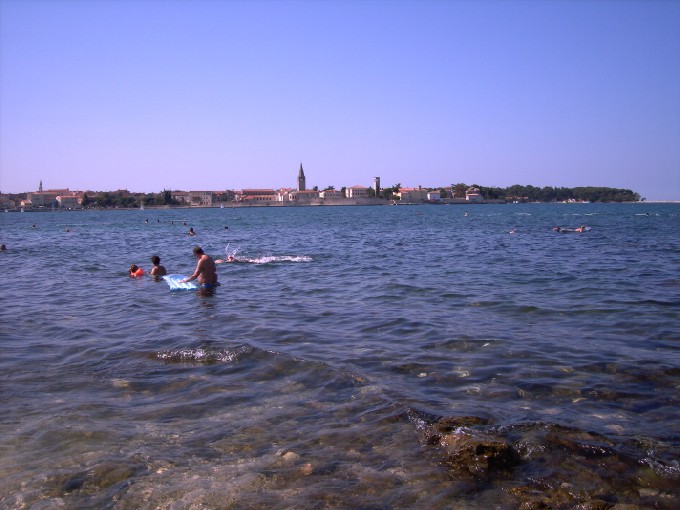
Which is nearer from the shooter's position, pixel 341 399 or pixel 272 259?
pixel 341 399

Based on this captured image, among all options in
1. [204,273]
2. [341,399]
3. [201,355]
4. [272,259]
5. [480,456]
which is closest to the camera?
[480,456]

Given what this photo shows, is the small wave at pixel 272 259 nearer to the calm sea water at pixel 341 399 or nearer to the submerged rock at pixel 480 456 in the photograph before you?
the calm sea water at pixel 341 399

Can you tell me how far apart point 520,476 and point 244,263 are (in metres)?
19.4

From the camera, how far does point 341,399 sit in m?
6.91

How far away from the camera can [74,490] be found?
4777 millimetres

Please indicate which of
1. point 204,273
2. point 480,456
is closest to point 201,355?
point 480,456

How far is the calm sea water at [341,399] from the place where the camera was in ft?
15.8

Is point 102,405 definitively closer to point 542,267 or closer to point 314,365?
point 314,365

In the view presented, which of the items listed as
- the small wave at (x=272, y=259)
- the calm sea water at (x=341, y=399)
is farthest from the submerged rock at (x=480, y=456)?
the small wave at (x=272, y=259)

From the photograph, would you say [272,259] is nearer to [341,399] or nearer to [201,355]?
[201,355]

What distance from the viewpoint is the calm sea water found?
481 centimetres

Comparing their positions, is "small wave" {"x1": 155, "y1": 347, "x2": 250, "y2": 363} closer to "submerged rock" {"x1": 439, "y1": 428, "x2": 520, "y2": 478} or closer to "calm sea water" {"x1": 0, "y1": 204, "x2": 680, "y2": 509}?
"calm sea water" {"x1": 0, "y1": 204, "x2": 680, "y2": 509}

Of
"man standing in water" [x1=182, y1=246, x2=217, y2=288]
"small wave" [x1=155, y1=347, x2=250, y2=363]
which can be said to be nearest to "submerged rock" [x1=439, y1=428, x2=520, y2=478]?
"small wave" [x1=155, y1=347, x2=250, y2=363]

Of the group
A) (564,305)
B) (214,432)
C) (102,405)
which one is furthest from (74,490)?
(564,305)
